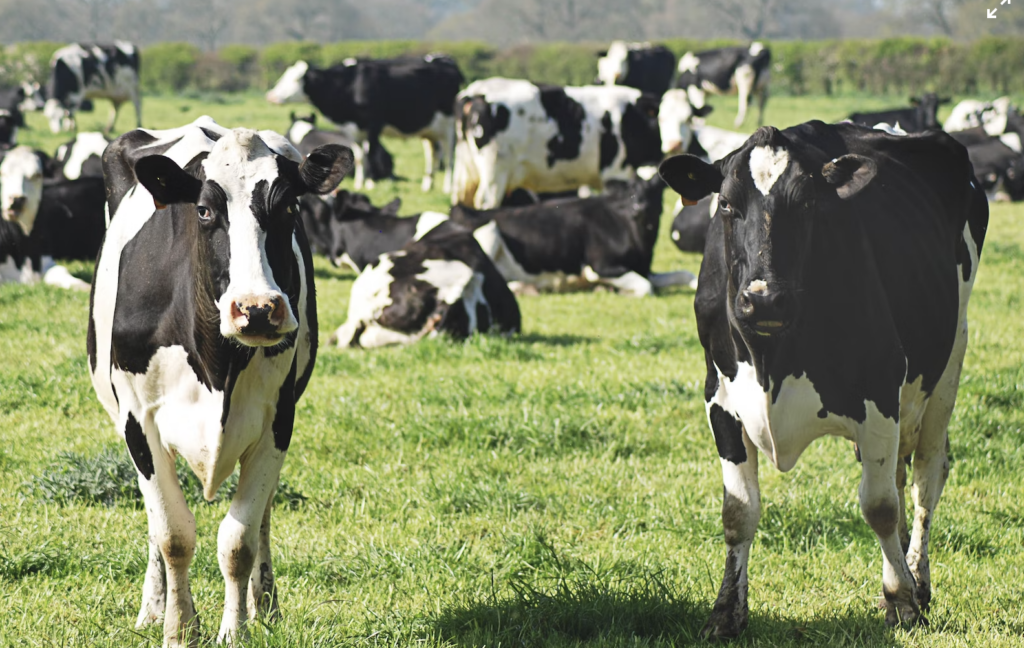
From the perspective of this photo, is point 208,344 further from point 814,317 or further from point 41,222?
point 41,222

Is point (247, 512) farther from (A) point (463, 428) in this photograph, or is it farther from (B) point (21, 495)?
(A) point (463, 428)

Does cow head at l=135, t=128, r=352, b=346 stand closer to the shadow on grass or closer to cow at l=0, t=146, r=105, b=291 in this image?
the shadow on grass

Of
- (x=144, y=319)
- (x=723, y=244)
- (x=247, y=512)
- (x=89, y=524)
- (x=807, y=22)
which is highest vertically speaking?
(x=807, y=22)

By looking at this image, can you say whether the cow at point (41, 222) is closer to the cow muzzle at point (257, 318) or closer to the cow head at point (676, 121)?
the cow head at point (676, 121)

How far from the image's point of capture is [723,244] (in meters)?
4.26

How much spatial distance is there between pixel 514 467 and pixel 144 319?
276cm

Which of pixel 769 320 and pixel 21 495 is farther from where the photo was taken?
pixel 21 495

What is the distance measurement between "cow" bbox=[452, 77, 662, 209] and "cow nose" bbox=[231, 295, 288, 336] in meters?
12.2

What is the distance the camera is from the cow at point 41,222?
12.3 m

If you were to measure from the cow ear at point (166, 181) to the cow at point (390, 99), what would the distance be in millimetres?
16990

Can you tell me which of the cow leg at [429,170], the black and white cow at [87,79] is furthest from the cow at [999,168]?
the black and white cow at [87,79]

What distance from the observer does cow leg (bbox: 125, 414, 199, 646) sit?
13.5ft

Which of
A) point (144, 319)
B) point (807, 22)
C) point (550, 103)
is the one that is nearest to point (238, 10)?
point (807, 22)

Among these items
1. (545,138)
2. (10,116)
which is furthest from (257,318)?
(10,116)
